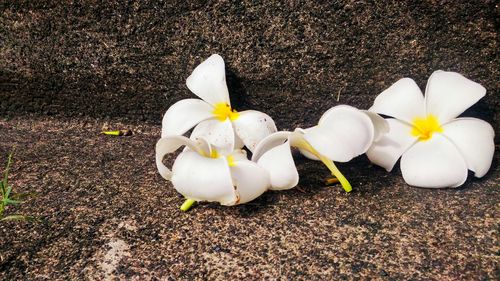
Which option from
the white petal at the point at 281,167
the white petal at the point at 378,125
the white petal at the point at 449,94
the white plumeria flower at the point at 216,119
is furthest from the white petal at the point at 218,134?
the white petal at the point at 449,94

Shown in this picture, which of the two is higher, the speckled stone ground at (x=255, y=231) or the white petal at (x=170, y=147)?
the white petal at (x=170, y=147)

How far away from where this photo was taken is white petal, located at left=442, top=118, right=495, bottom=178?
1.23 meters

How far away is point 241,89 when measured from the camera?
1.51 meters

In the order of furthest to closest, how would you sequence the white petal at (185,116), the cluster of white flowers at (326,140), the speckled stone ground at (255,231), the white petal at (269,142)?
the white petal at (185,116), the white petal at (269,142), the cluster of white flowers at (326,140), the speckled stone ground at (255,231)

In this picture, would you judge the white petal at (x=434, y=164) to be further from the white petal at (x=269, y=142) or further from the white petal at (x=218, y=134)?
the white petal at (x=218, y=134)

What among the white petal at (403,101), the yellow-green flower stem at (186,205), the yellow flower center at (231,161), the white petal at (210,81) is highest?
the white petal at (403,101)

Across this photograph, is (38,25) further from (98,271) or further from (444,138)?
(444,138)

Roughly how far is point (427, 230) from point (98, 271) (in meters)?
0.60

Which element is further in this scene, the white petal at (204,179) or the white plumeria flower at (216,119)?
the white plumeria flower at (216,119)

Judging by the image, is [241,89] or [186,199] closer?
[186,199]

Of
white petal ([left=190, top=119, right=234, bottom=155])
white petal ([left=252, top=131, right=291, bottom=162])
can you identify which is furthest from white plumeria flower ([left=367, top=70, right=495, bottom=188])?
white petal ([left=190, top=119, right=234, bottom=155])

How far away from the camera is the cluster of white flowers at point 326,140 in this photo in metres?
1.12

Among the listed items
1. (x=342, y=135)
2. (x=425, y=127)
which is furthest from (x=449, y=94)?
(x=342, y=135)

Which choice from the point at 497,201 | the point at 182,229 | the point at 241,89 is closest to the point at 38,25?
the point at 241,89
